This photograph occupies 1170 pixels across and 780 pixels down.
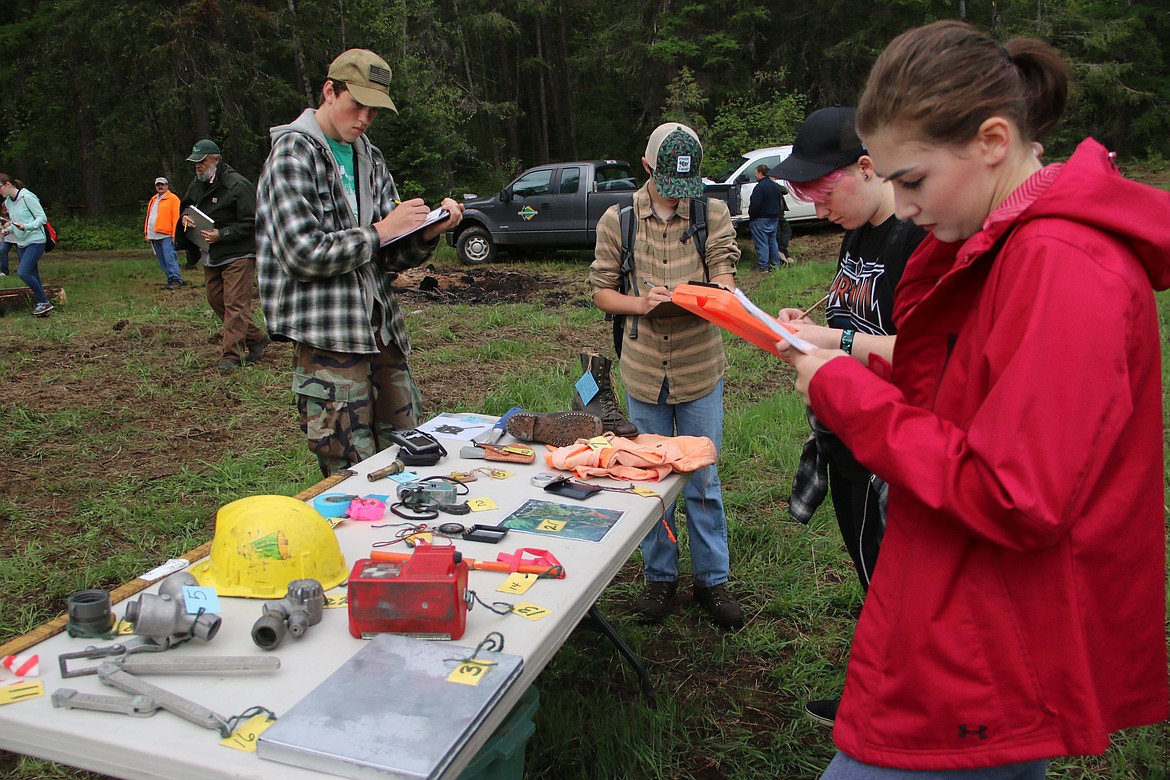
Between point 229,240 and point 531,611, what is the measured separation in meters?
6.62

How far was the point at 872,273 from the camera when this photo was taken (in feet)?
8.07

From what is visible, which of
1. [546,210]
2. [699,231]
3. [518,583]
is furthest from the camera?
[546,210]

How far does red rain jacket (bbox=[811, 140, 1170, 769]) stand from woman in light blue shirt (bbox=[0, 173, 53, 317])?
37.8ft

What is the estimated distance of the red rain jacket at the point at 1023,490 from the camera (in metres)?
1.13

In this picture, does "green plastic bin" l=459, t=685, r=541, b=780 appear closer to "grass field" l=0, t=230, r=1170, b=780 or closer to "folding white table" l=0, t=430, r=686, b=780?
"folding white table" l=0, t=430, r=686, b=780

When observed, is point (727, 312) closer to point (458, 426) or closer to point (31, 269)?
point (458, 426)

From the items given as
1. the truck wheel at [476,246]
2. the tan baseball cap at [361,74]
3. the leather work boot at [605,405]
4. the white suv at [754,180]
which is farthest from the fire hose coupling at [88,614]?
the white suv at [754,180]

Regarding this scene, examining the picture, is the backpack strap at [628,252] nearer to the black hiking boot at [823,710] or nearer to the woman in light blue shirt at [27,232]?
the black hiking boot at [823,710]

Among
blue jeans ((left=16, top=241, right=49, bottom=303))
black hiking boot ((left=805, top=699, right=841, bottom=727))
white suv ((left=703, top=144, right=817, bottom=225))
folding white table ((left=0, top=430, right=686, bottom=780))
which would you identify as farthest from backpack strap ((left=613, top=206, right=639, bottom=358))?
white suv ((left=703, top=144, right=817, bottom=225))

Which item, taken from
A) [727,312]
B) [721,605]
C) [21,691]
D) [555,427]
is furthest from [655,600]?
[21,691]

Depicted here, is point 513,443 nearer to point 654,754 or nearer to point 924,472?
point 654,754

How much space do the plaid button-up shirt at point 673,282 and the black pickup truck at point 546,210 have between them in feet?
33.0

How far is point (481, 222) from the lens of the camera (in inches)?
558

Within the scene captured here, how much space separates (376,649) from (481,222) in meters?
12.9
